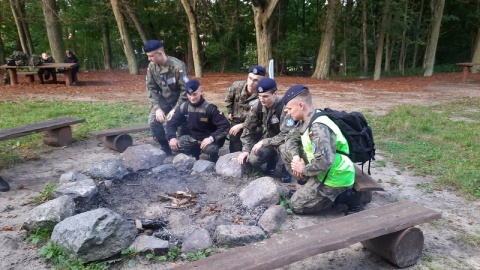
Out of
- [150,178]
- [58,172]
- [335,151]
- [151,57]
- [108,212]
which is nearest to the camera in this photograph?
[108,212]

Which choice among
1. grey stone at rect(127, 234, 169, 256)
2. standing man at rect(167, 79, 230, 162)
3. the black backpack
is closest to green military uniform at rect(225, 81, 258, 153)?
standing man at rect(167, 79, 230, 162)

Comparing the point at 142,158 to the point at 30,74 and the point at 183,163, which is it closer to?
the point at 183,163

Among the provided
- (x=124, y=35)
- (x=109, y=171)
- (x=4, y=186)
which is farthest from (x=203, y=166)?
(x=124, y=35)

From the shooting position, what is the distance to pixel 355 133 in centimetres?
350

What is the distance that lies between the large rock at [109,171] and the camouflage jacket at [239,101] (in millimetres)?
1743

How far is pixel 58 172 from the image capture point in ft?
16.3

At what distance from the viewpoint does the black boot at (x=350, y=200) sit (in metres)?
3.68

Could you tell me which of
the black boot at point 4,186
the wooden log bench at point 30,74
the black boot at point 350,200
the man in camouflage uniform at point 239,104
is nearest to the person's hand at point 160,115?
the man in camouflage uniform at point 239,104

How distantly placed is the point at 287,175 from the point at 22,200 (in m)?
3.02

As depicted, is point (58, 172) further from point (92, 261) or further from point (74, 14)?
point (74, 14)

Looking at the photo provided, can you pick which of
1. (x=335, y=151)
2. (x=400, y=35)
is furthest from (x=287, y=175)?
(x=400, y=35)

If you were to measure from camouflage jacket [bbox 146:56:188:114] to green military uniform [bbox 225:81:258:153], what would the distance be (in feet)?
2.35

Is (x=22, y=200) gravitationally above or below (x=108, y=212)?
below

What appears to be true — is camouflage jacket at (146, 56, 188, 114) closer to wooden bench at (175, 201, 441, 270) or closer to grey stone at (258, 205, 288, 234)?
grey stone at (258, 205, 288, 234)
